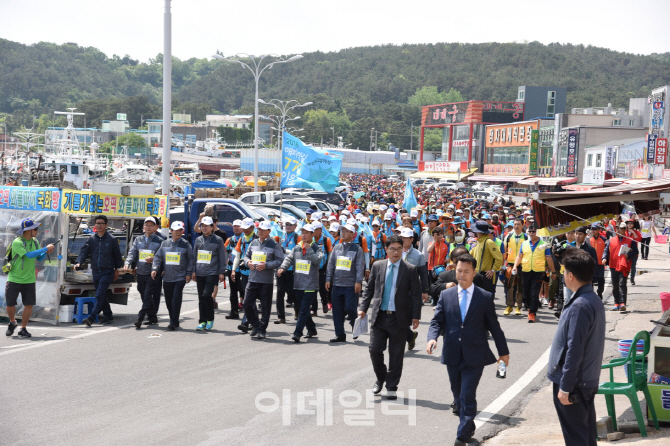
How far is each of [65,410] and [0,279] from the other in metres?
5.97

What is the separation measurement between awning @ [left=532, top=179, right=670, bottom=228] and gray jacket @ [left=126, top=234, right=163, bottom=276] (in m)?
6.39

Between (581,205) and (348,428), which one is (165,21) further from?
(348,428)

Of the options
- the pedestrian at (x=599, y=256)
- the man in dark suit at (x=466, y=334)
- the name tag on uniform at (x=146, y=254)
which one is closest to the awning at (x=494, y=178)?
the pedestrian at (x=599, y=256)

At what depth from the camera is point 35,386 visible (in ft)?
25.6

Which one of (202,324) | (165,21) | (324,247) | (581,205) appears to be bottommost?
(202,324)

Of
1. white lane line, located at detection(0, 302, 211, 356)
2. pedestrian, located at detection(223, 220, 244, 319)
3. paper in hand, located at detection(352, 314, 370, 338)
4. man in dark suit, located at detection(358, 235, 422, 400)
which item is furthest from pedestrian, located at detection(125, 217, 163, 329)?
man in dark suit, located at detection(358, 235, 422, 400)

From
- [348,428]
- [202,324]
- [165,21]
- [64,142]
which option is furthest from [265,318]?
[64,142]

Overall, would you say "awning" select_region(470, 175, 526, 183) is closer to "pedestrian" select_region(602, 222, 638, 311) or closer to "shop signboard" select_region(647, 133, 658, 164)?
"shop signboard" select_region(647, 133, 658, 164)

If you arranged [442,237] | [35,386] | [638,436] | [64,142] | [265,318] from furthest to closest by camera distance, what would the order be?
1. [64,142]
2. [442,237]
3. [265,318]
4. [35,386]
5. [638,436]

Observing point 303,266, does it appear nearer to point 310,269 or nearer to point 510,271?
point 310,269

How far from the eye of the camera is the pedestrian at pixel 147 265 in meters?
11.6

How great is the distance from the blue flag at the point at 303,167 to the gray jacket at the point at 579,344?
1502 cm

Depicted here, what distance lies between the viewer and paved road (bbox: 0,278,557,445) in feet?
20.8

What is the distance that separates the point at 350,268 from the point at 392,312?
2872 mm
